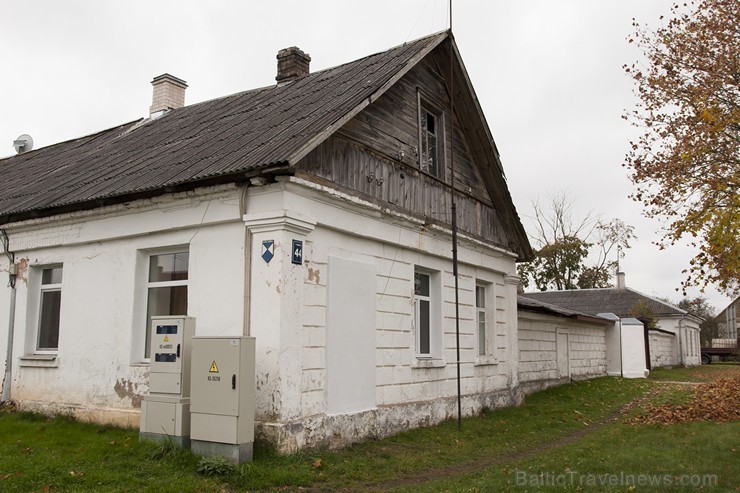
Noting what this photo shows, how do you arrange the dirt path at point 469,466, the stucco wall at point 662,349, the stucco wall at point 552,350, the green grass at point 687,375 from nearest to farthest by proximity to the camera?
1. the dirt path at point 469,466
2. the stucco wall at point 552,350
3. the green grass at point 687,375
4. the stucco wall at point 662,349

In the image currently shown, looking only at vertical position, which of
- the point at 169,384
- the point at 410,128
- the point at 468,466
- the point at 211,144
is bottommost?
the point at 468,466

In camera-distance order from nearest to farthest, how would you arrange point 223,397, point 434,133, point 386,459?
1. point 223,397
2. point 386,459
3. point 434,133

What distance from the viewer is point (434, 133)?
13586 mm

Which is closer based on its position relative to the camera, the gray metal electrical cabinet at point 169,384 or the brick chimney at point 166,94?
the gray metal electrical cabinet at point 169,384

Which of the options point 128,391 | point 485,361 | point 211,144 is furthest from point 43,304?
point 485,361

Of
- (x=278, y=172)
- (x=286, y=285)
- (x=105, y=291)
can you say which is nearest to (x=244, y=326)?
(x=286, y=285)

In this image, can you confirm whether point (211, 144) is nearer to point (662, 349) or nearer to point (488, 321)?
point (488, 321)

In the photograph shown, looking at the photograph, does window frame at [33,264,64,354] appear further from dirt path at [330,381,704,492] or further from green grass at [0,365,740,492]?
dirt path at [330,381,704,492]

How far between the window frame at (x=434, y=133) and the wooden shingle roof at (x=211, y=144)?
1.07 m

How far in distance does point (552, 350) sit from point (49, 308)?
14952 millimetres

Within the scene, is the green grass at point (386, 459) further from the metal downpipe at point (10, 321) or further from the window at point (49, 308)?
the window at point (49, 308)

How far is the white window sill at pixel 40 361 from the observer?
10.9 metres

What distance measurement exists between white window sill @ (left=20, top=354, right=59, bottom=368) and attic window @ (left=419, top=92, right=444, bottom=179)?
734 cm

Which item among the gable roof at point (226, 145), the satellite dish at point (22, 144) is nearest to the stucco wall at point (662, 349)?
the gable roof at point (226, 145)
